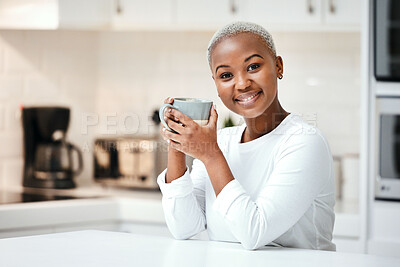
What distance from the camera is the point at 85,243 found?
3.68 feet

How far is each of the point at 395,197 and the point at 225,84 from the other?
119 centimetres

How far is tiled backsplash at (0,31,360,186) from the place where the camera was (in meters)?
2.71

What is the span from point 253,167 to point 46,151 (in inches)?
62.1

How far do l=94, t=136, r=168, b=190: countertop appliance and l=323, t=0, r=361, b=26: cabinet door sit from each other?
955mm

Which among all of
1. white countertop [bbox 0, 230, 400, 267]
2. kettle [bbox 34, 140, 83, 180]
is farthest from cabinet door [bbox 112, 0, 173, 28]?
white countertop [bbox 0, 230, 400, 267]

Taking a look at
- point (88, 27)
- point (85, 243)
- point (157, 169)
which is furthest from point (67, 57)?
point (85, 243)

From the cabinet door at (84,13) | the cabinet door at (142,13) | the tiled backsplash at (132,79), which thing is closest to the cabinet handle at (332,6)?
the tiled backsplash at (132,79)

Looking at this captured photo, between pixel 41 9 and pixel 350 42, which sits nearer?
pixel 41 9

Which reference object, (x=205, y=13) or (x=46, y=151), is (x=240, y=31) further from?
(x=46, y=151)

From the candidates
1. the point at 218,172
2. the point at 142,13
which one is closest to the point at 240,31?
the point at 218,172

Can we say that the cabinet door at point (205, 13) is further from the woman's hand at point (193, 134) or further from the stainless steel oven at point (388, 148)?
the woman's hand at point (193, 134)

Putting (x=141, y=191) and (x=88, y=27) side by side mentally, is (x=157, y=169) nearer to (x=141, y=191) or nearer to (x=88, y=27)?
(x=141, y=191)

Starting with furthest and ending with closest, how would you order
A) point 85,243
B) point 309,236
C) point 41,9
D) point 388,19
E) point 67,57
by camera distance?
point 67,57 → point 41,9 → point 388,19 → point 309,236 → point 85,243

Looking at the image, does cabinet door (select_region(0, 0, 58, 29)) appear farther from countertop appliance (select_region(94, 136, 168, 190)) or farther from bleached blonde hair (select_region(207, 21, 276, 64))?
bleached blonde hair (select_region(207, 21, 276, 64))
